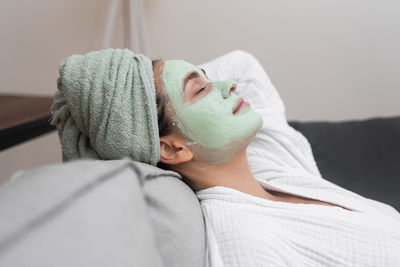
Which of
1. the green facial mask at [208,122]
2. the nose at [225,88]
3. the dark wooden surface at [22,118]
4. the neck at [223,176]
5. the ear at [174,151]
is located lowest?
the dark wooden surface at [22,118]

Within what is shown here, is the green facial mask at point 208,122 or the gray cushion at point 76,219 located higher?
the gray cushion at point 76,219

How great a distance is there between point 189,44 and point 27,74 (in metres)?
1.03

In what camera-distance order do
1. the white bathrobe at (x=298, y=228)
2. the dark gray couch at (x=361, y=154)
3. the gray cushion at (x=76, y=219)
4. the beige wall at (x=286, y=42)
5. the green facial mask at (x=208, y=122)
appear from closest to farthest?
1. the gray cushion at (x=76, y=219)
2. the white bathrobe at (x=298, y=228)
3. the green facial mask at (x=208, y=122)
4. the dark gray couch at (x=361, y=154)
5. the beige wall at (x=286, y=42)

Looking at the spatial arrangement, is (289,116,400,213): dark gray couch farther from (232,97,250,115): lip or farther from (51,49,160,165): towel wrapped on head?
(51,49,160,165): towel wrapped on head

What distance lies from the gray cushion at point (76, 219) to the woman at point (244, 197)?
1.30 feet

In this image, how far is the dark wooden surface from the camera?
150 centimetres

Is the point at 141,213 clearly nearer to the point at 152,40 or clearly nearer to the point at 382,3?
the point at 152,40

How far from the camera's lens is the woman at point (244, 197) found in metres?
0.86

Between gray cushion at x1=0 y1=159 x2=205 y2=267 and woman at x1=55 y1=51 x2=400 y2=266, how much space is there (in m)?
0.40

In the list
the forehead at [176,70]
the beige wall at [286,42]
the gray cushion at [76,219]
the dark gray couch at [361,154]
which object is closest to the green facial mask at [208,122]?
the forehead at [176,70]

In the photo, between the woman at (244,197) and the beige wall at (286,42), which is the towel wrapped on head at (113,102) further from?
the beige wall at (286,42)

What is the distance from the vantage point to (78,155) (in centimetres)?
99

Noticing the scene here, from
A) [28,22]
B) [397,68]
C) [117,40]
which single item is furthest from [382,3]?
[28,22]

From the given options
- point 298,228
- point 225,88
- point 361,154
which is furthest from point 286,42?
point 298,228
